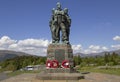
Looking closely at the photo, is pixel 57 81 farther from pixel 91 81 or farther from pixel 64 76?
pixel 91 81

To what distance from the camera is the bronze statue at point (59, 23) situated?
1850 centimetres

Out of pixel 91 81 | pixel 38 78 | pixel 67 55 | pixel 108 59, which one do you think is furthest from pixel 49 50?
pixel 108 59

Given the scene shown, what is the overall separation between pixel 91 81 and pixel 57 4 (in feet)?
23.1

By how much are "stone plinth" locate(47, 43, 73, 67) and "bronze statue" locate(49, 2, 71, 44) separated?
2.08 feet

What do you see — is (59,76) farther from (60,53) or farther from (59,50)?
(59,50)

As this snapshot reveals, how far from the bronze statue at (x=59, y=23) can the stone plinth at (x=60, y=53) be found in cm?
63

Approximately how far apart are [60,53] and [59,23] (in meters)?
2.28

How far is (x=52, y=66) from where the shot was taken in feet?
55.2

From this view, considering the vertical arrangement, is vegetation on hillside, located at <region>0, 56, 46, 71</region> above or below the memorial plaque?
above

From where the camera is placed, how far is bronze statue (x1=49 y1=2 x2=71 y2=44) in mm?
18500

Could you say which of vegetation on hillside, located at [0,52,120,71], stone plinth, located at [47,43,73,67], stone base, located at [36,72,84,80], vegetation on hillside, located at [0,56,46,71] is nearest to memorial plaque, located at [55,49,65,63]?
stone plinth, located at [47,43,73,67]

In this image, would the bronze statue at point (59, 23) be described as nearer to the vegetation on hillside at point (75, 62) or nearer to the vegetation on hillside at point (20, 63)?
the vegetation on hillside at point (75, 62)

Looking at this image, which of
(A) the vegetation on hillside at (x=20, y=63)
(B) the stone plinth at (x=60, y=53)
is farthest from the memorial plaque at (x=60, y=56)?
(A) the vegetation on hillside at (x=20, y=63)

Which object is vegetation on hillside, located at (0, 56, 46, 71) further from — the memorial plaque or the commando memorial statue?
the memorial plaque
